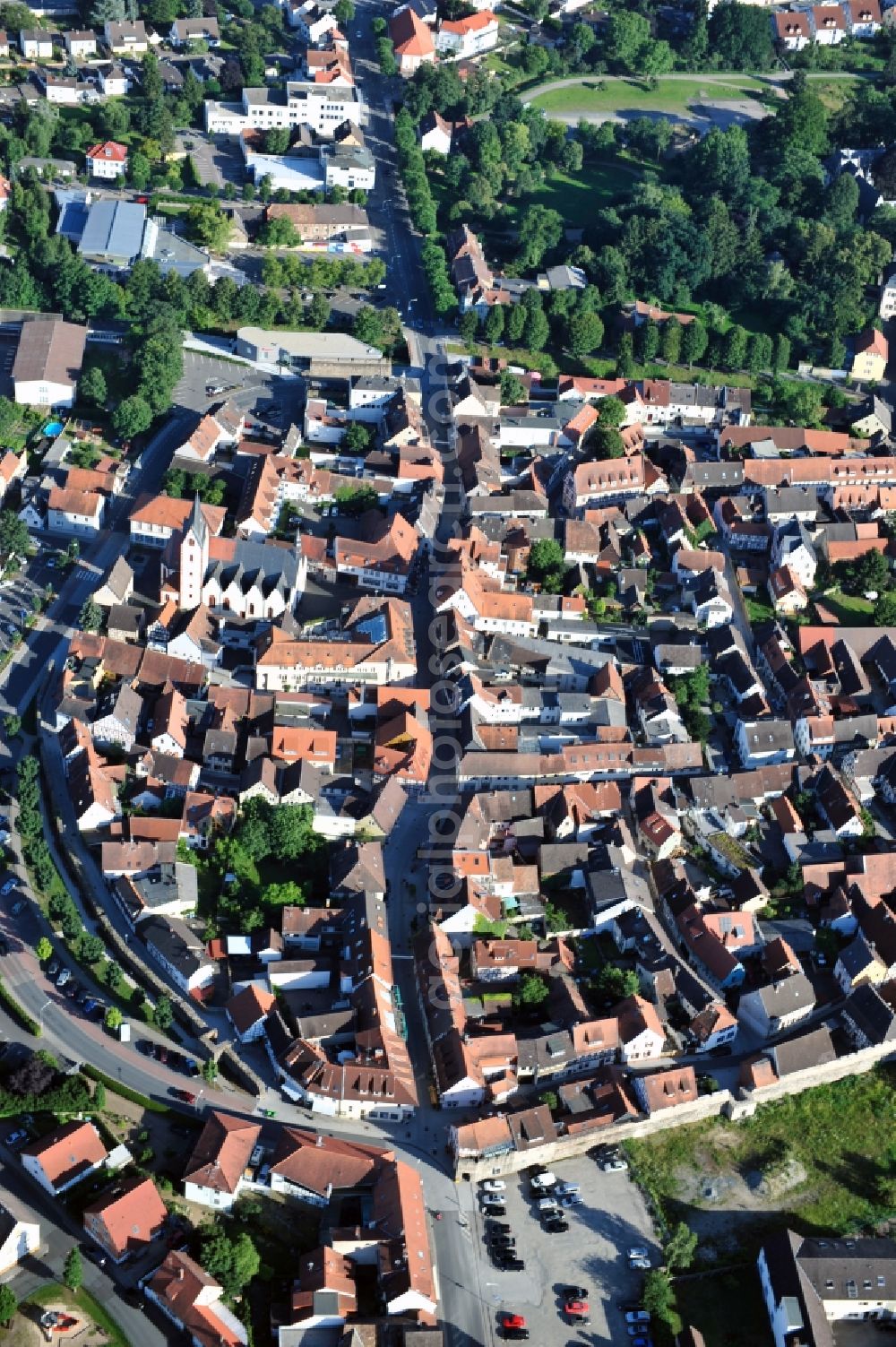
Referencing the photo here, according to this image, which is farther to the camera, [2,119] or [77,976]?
[2,119]

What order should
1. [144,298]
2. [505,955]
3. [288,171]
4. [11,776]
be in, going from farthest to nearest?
[288,171]
[144,298]
[11,776]
[505,955]

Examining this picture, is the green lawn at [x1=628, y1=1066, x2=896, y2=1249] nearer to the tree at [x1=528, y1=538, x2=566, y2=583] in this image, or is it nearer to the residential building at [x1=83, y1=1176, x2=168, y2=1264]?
the residential building at [x1=83, y1=1176, x2=168, y2=1264]

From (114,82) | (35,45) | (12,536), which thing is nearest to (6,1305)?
(12,536)

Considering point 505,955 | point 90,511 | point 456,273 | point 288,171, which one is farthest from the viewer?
point 288,171

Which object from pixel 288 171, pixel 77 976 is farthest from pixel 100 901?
pixel 288 171

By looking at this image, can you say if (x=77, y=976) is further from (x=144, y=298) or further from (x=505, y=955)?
(x=144, y=298)

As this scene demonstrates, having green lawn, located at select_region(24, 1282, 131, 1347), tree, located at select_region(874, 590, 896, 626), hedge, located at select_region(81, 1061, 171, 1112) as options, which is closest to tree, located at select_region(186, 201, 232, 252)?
tree, located at select_region(874, 590, 896, 626)
